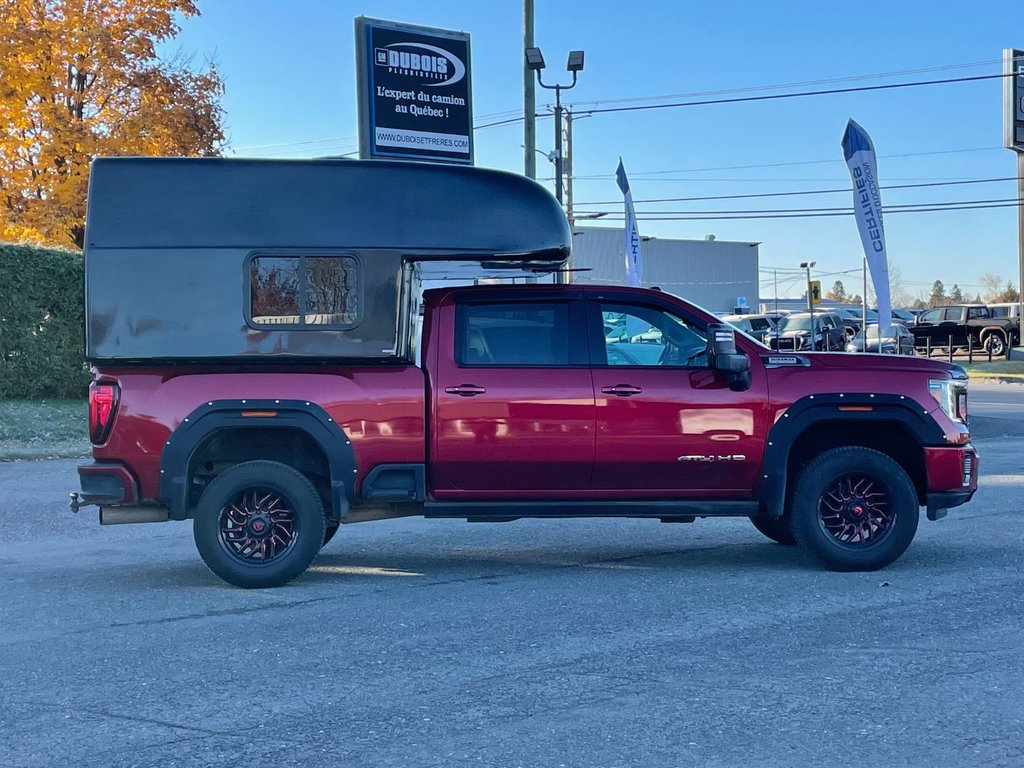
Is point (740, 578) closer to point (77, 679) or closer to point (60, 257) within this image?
point (77, 679)

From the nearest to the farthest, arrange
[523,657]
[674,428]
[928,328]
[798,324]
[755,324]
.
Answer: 1. [523,657]
2. [674,428]
3. [928,328]
4. [798,324]
5. [755,324]

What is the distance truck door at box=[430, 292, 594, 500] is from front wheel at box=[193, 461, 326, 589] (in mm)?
871

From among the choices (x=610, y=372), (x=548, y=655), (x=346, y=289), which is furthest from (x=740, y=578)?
(x=346, y=289)

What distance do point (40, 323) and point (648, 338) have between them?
1412 cm

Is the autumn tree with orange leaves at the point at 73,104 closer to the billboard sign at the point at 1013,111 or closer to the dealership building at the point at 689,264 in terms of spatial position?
the billboard sign at the point at 1013,111

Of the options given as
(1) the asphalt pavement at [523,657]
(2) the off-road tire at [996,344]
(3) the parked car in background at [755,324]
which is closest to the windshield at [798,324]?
(3) the parked car in background at [755,324]

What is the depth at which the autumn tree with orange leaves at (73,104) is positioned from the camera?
2311cm

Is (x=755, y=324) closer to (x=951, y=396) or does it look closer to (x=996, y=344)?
(x=996, y=344)

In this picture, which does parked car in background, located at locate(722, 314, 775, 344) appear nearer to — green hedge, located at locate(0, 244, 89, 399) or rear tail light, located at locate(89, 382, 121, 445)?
green hedge, located at locate(0, 244, 89, 399)

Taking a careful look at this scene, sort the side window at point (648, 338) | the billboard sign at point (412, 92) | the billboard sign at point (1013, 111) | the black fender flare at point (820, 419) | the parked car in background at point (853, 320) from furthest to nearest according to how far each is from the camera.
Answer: the parked car in background at point (853, 320) → the billboard sign at point (1013, 111) → the billboard sign at point (412, 92) → the side window at point (648, 338) → the black fender flare at point (820, 419)

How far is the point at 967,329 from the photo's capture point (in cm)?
4531

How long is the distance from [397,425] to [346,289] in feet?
3.12

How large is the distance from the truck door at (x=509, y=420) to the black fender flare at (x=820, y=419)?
1188 millimetres

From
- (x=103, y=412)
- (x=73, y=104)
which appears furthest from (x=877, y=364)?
(x=73, y=104)
